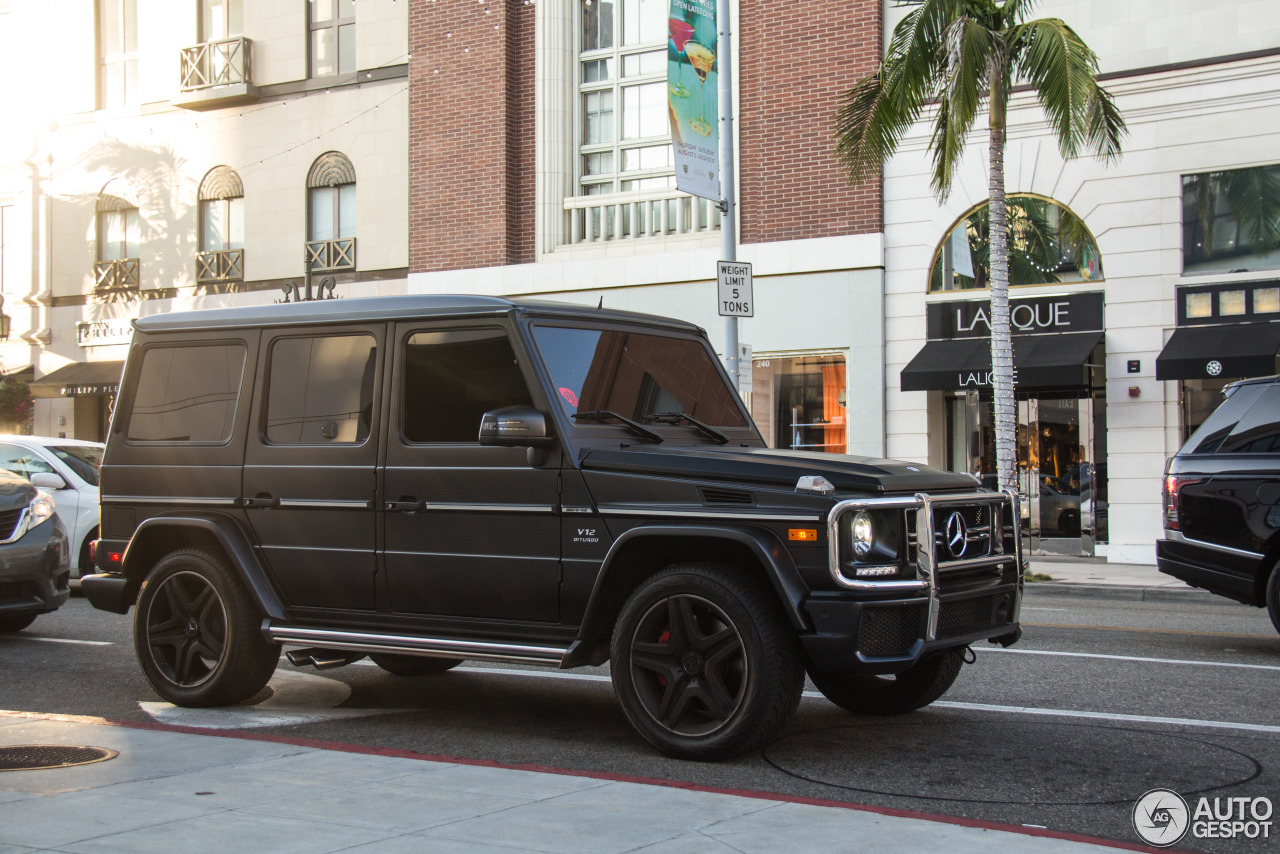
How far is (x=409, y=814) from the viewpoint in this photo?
4.80 m

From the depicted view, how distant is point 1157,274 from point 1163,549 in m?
9.22

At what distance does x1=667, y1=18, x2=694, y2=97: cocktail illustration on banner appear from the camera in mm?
15898

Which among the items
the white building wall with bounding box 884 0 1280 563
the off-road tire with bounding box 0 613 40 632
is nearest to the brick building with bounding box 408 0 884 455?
the white building wall with bounding box 884 0 1280 563

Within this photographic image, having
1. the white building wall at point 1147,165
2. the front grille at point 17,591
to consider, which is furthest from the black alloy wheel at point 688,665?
the white building wall at point 1147,165

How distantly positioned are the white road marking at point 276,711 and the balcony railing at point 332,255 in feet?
59.9

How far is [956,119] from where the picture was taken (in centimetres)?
1582

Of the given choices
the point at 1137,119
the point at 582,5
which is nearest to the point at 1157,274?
the point at 1137,119

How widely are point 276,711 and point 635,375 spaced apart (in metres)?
2.80

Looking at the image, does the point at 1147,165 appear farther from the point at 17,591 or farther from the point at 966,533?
the point at 17,591

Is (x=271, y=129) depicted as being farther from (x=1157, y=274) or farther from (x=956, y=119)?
(x=1157, y=274)

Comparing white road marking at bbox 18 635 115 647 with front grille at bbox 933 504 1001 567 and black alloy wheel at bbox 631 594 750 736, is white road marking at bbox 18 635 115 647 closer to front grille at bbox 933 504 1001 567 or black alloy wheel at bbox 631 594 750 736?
black alloy wheel at bbox 631 594 750 736

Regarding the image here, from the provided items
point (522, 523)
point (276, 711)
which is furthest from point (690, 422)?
point (276, 711)

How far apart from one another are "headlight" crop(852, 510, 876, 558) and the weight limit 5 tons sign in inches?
389

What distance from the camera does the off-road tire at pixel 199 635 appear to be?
23.3 ft
